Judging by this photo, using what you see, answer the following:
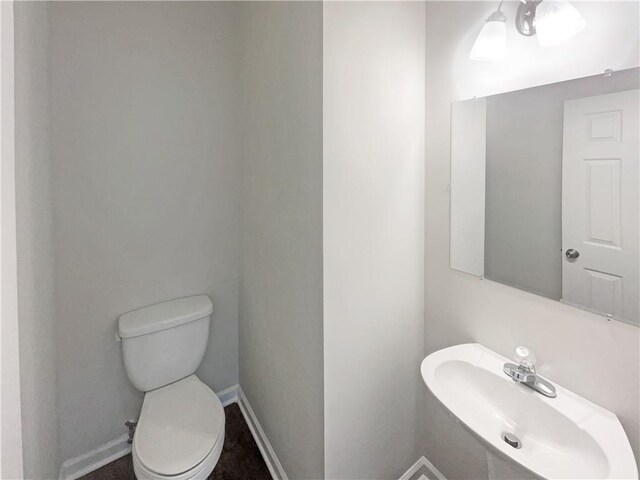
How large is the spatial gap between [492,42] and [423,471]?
1859 millimetres

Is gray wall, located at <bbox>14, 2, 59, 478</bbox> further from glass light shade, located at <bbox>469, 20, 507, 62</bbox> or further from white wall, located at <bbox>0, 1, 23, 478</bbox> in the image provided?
glass light shade, located at <bbox>469, 20, 507, 62</bbox>

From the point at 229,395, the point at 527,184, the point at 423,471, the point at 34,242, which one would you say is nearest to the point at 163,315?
the point at 34,242

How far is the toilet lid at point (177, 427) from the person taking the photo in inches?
45.7

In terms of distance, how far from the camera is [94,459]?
1565 mm

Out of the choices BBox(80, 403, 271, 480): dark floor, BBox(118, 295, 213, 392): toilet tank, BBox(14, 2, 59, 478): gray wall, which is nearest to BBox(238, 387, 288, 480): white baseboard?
BBox(80, 403, 271, 480): dark floor

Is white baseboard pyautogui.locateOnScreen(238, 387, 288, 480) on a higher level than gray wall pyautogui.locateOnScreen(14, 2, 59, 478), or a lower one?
lower

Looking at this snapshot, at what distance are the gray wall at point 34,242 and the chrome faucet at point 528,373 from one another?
149 cm

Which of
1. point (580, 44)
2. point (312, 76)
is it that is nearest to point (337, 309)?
point (312, 76)

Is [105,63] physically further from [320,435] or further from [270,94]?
[320,435]

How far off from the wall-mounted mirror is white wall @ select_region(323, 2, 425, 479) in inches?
8.8

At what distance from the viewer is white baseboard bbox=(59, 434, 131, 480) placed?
149cm

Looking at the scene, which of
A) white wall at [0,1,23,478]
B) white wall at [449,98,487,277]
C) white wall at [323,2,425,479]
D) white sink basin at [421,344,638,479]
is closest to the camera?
white wall at [0,1,23,478]

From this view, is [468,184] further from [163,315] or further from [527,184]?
[163,315]

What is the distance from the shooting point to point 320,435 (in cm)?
112
